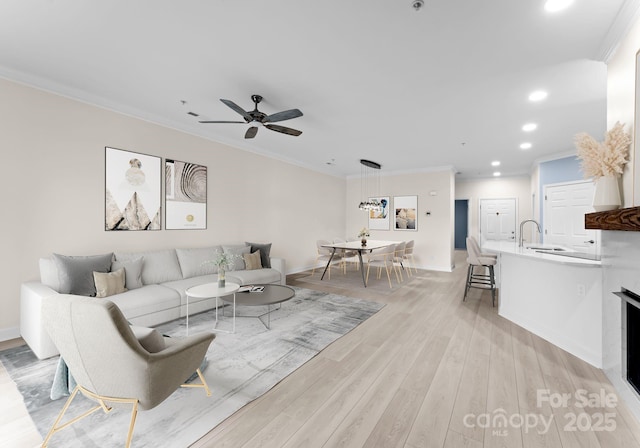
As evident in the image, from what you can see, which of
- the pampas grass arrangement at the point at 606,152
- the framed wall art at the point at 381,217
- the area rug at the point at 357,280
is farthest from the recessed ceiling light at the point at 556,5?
the framed wall art at the point at 381,217

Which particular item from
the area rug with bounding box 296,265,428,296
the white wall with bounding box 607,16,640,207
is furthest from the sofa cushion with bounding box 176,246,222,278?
the white wall with bounding box 607,16,640,207

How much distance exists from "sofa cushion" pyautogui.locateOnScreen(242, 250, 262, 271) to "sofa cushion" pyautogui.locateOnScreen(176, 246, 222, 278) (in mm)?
546

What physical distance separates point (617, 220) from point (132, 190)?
17.1 ft

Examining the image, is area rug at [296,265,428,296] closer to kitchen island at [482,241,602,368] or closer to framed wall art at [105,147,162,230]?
kitchen island at [482,241,602,368]

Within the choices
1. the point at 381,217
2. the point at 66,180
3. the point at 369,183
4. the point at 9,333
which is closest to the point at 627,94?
the point at 66,180

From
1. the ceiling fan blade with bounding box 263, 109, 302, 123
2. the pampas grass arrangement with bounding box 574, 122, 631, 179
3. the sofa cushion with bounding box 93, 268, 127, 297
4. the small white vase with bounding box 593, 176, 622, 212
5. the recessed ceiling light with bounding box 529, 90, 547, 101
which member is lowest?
the sofa cushion with bounding box 93, 268, 127, 297

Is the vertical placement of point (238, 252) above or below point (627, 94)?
below

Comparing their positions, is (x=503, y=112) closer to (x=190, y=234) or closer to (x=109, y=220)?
(x=190, y=234)

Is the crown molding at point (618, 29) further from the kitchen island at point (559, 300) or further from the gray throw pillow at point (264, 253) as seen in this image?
the gray throw pillow at point (264, 253)

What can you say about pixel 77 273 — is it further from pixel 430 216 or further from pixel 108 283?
pixel 430 216

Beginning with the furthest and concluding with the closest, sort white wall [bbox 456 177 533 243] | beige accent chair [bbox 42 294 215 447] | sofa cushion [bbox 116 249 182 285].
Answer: white wall [bbox 456 177 533 243] < sofa cushion [bbox 116 249 182 285] < beige accent chair [bbox 42 294 215 447]

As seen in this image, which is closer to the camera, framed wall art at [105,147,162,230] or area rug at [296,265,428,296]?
framed wall art at [105,147,162,230]

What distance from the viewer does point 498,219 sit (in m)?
8.68

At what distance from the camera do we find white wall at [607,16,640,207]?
1999 millimetres
